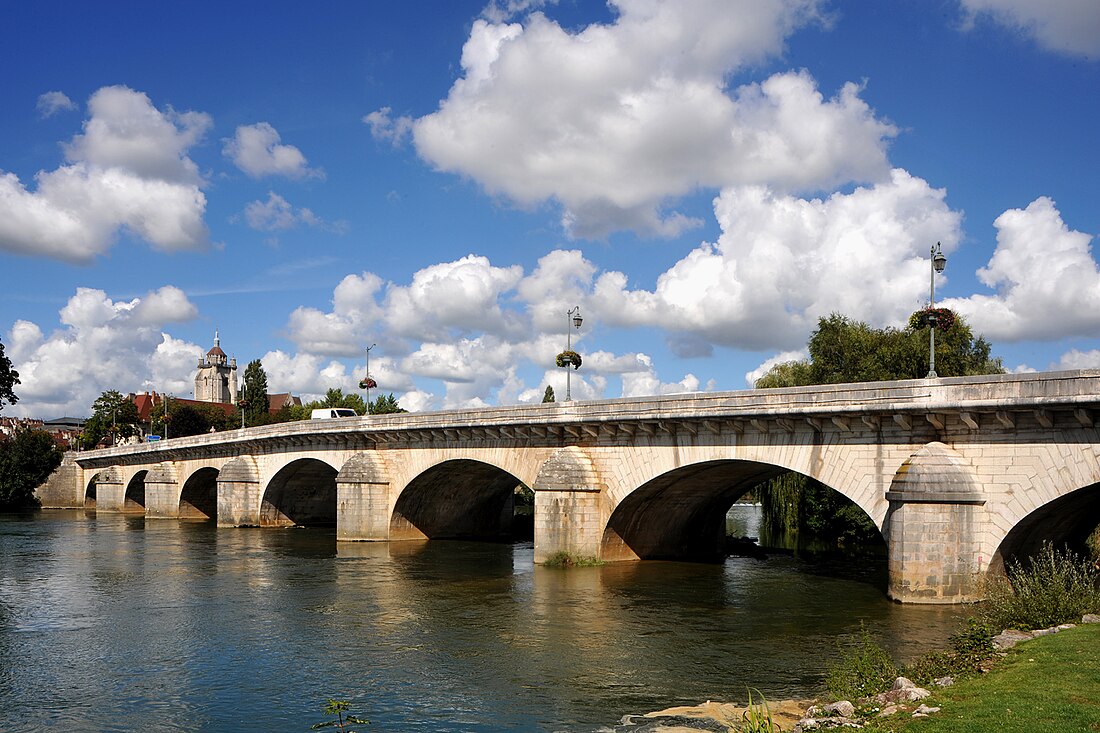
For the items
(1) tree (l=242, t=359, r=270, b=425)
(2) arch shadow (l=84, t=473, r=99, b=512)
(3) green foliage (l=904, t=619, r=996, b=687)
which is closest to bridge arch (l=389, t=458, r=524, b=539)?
(3) green foliage (l=904, t=619, r=996, b=687)

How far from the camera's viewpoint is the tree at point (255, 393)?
11644 cm

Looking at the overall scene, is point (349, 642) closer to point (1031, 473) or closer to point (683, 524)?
point (1031, 473)

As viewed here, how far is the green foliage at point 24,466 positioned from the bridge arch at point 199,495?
89.7 feet

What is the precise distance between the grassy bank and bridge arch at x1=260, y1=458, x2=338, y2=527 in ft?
152

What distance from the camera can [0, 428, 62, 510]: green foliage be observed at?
8681 centimetres

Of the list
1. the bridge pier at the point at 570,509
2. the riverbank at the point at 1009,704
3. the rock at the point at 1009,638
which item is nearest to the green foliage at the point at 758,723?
the riverbank at the point at 1009,704

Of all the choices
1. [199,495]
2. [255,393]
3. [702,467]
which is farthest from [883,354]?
[255,393]

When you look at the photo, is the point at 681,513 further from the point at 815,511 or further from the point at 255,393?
the point at 255,393

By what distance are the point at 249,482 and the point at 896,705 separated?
50.0 m

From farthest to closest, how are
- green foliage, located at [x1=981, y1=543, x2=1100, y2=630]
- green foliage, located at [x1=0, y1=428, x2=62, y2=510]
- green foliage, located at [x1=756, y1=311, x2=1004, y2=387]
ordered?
green foliage, located at [x1=0, y1=428, x2=62, y2=510]
green foliage, located at [x1=756, y1=311, x2=1004, y2=387]
green foliage, located at [x1=981, y1=543, x2=1100, y2=630]

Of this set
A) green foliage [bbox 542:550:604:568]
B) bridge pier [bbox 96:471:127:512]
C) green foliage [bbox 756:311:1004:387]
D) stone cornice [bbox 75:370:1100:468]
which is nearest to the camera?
stone cornice [bbox 75:370:1100:468]

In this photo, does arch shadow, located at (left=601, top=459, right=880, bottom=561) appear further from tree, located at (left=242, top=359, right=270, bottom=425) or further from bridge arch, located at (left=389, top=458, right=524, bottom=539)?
tree, located at (left=242, top=359, right=270, bottom=425)

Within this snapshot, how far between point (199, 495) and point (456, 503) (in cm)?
3213

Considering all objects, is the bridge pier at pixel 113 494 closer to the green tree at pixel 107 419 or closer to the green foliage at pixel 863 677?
the green tree at pixel 107 419
